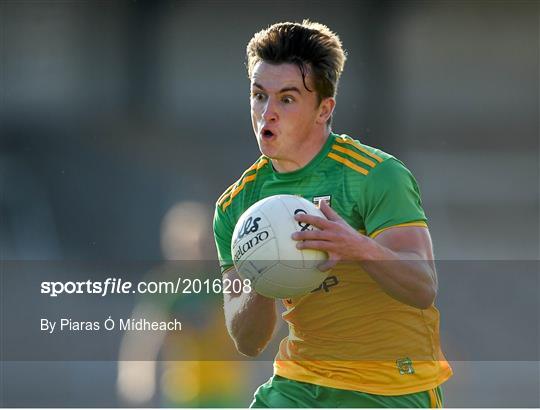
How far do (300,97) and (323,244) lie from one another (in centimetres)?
79

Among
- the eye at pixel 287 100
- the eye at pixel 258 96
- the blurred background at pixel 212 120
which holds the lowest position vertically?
the eye at pixel 287 100

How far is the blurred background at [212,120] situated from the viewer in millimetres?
8492

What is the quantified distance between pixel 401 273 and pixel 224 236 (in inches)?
34.5

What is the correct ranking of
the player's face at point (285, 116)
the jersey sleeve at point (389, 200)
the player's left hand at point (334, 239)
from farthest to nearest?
the player's face at point (285, 116) → the jersey sleeve at point (389, 200) → the player's left hand at point (334, 239)

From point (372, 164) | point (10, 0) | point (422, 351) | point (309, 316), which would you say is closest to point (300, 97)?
point (372, 164)

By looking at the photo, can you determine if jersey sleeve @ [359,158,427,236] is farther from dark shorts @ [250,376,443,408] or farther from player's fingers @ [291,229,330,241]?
dark shorts @ [250,376,443,408]

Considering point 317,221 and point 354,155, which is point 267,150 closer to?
point 354,155

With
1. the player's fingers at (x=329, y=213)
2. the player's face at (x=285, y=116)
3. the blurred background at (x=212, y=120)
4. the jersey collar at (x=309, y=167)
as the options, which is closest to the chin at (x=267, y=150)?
the player's face at (x=285, y=116)

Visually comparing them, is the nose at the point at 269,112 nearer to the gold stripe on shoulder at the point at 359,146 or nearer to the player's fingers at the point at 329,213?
the gold stripe on shoulder at the point at 359,146

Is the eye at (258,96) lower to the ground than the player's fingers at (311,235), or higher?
higher

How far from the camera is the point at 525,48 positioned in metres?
9.93

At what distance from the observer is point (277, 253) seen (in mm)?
2852

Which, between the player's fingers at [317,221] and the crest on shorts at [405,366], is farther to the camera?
the crest on shorts at [405,366]

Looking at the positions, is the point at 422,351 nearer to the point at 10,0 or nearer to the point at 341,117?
the point at 341,117
